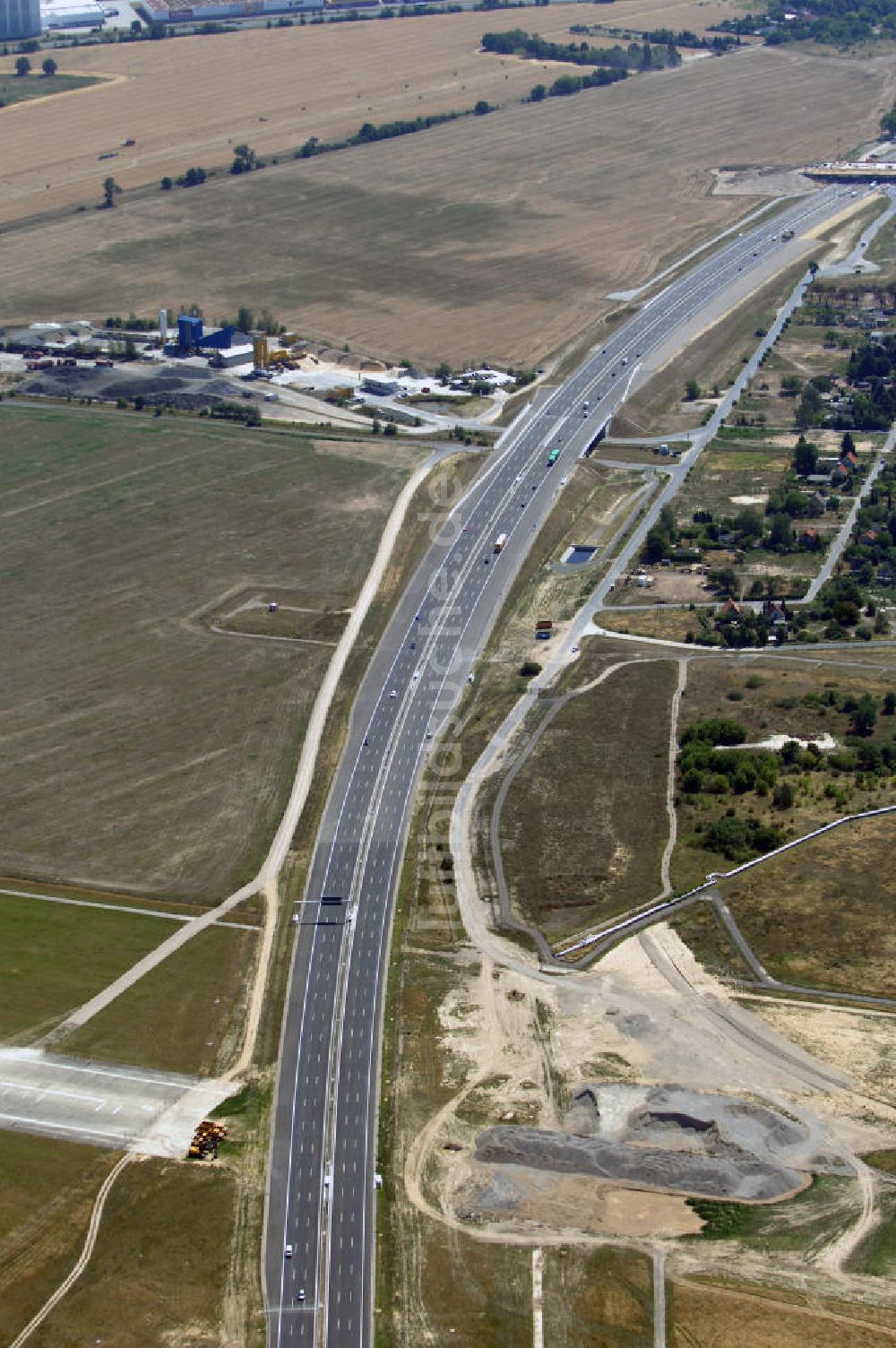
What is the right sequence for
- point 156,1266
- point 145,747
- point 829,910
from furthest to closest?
A: 1. point 145,747
2. point 829,910
3. point 156,1266

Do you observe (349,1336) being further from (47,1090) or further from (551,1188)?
(47,1090)

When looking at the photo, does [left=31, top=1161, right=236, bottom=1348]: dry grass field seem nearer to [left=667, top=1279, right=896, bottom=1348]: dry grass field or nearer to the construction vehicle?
the construction vehicle

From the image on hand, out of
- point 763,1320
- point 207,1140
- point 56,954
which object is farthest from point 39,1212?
point 763,1320

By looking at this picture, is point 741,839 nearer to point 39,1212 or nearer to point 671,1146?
point 671,1146

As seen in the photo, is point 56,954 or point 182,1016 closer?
point 182,1016

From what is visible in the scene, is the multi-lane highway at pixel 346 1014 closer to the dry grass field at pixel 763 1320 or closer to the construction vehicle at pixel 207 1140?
the construction vehicle at pixel 207 1140

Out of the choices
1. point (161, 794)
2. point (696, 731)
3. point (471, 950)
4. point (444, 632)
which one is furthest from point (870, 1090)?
point (444, 632)

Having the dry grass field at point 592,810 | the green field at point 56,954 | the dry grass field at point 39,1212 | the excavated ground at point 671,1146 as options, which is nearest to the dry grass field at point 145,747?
the green field at point 56,954
